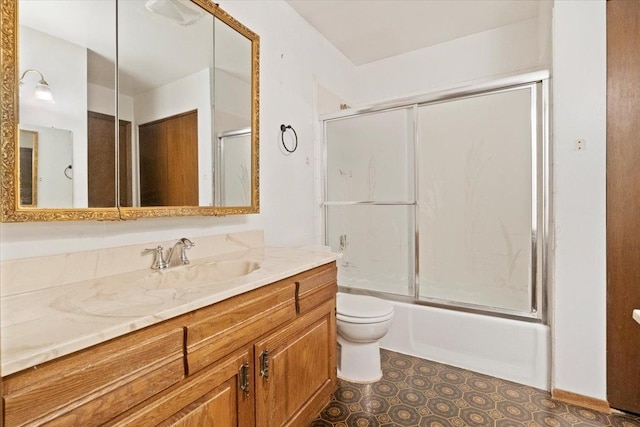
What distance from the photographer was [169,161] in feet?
4.74

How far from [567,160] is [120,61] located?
2.22 metres

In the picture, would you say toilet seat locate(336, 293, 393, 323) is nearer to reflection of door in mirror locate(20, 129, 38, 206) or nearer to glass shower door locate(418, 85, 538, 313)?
glass shower door locate(418, 85, 538, 313)

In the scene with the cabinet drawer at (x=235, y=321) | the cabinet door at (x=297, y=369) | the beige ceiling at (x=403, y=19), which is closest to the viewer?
the cabinet drawer at (x=235, y=321)

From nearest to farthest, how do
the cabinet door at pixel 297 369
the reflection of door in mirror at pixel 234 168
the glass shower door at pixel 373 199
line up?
the cabinet door at pixel 297 369, the reflection of door in mirror at pixel 234 168, the glass shower door at pixel 373 199

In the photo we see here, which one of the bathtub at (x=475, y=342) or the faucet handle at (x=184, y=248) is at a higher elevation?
the faucet handle at (x=184, y=248)

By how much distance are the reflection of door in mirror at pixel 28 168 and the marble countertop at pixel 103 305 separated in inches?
11.9

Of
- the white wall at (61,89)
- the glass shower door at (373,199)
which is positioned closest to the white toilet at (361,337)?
the glass shower door at (373,199)

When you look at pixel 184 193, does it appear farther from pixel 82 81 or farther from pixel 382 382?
pixel 382 382

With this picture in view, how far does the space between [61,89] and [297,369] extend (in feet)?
4.55

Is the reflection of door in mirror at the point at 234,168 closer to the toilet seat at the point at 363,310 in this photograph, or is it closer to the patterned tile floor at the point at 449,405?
the toilet seat at the point at 363,310

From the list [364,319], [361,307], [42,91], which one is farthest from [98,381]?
[361,307]

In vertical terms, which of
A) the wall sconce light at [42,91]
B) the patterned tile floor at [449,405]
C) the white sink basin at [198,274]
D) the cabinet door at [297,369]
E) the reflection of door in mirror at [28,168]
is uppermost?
the wall sconce light at [42,91]

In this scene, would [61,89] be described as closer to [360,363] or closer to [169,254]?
[169,254]

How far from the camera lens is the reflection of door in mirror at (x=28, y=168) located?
99cm
